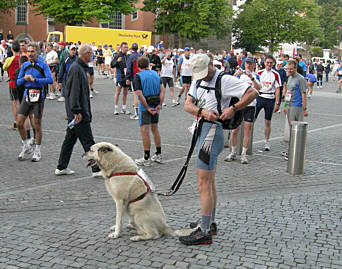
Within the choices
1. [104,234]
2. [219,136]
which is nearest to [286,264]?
[219,136]

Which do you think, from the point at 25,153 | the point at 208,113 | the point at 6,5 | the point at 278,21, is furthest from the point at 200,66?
the point at 278,21

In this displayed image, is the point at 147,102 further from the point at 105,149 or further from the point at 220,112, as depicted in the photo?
the point at 220,112

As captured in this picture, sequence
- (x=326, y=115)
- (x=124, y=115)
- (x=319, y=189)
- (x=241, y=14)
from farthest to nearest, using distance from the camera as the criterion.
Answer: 1. (x=241, y=14)
2. (x=326, y=115)
3. (x=124, y=115)
4. (x=319, y=189)

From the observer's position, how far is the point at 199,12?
55.1m

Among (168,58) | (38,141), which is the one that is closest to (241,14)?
(168,58)

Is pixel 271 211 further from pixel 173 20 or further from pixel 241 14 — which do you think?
pixel 241 14

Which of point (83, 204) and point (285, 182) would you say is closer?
point (83, 204)

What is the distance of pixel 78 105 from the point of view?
778 centimetres

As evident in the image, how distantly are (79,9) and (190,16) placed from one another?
13.2m

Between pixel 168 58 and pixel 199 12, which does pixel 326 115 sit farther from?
pixel 199 12

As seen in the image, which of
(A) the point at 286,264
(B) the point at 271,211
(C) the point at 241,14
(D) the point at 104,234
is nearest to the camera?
(A) the point at 286,264

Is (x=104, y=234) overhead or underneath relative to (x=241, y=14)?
underneath

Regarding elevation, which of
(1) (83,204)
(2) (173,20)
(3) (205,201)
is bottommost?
(1) (83,204)

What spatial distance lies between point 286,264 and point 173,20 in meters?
54.1
